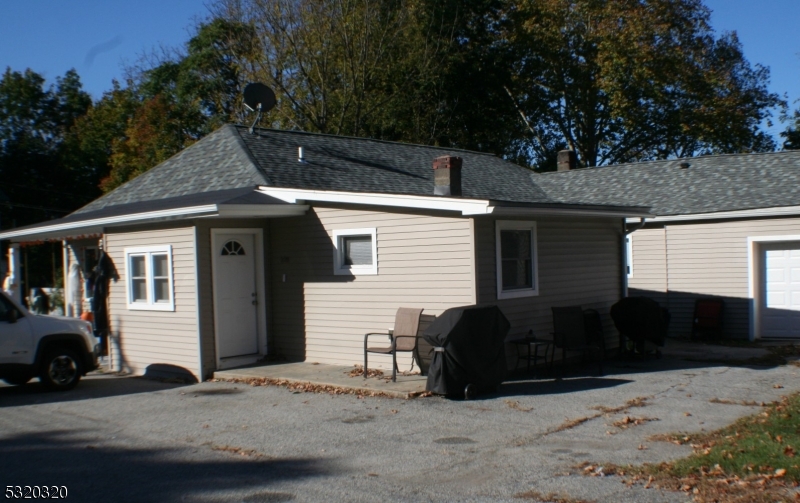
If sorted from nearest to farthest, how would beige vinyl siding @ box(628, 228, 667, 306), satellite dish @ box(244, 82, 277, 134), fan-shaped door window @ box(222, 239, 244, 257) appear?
fan-shaped door window @ box(222, 239, 244, 257) < satellite dish @ box(244, 82, 277, 134) < beige vinyl siding @ box(628, 228, 667, 306)

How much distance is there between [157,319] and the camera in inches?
526

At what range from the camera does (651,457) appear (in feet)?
23.7

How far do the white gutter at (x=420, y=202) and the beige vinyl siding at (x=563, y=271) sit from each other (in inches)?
19.9

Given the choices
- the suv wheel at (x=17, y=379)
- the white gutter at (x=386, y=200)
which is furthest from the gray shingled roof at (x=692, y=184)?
the suv wheel at (x=17, y=379)

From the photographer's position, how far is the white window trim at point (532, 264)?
11.8m

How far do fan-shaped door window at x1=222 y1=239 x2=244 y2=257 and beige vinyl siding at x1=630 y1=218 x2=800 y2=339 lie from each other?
9.63m

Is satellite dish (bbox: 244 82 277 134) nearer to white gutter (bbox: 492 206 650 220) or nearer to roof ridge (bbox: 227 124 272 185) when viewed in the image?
roof ridge (bbox: 227 124 272 185)

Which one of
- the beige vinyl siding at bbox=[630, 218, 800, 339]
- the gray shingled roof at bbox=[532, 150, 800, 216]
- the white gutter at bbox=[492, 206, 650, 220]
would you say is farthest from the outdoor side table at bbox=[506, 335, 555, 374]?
the gray shingled roof at bbox=[532, 150, 800, 216]

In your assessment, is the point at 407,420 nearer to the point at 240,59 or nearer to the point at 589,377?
the point at 589,377

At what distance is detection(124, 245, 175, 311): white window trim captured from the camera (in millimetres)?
13031

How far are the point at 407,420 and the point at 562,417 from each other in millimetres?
1809

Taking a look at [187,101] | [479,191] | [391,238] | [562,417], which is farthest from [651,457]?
[187,101]

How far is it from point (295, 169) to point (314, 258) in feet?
7.73

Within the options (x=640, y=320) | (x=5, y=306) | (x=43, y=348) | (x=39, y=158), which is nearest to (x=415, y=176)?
(x=640, y=320)
